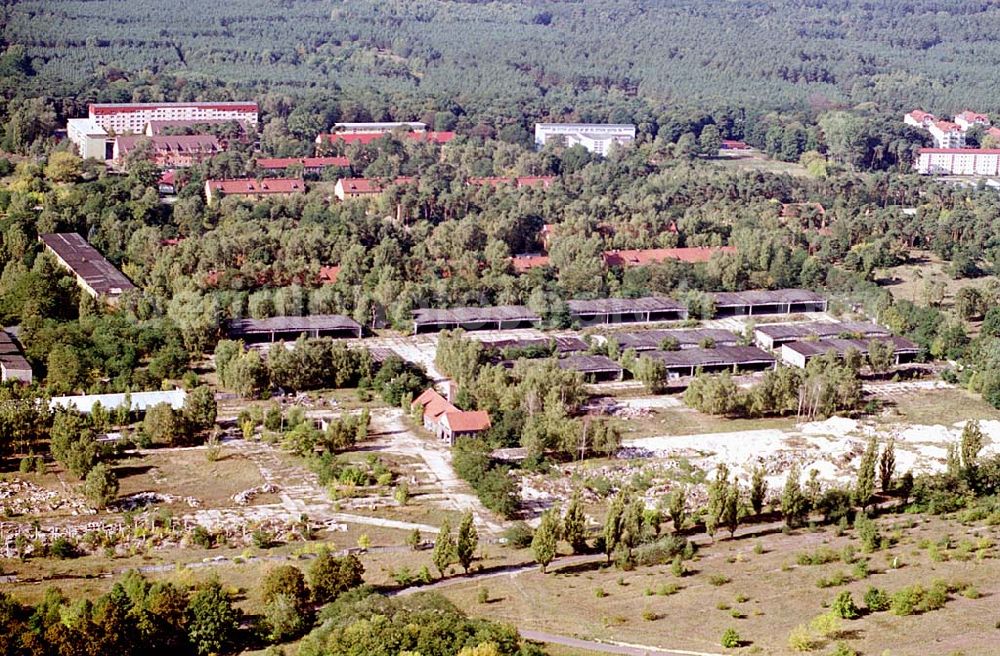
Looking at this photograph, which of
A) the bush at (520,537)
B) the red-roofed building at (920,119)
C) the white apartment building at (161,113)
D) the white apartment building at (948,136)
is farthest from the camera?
the red-roofed building at (920,119)

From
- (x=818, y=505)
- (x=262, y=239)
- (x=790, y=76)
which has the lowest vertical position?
(x=818, y=505)

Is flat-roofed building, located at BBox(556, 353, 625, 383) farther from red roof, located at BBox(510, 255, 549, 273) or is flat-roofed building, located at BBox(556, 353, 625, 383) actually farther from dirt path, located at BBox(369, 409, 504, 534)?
red roof, located at BBox(510, 255, 549, 273)

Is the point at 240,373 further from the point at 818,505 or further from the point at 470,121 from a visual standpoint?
the point at 470,121

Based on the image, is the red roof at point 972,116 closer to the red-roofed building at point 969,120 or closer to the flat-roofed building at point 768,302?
the red-roofed building at point 969,120

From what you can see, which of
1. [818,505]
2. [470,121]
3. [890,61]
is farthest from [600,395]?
[890,61]

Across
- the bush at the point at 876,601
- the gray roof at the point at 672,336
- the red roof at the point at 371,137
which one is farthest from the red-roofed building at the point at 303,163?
the bush at the point at 876,601

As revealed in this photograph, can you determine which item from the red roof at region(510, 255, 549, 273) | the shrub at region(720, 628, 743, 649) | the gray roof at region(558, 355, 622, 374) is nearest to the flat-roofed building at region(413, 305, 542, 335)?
the gray roof at region(558, 355, 622, 374)
